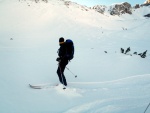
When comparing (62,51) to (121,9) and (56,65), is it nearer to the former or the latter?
(56,65)

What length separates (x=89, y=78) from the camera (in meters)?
9.70

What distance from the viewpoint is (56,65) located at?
10.4 metres

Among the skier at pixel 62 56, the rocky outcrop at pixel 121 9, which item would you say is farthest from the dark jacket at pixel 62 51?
the rocky outcrop at pixel 121 9

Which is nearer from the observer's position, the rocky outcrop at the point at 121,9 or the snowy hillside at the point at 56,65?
the snowy hillside at the point at 56,65

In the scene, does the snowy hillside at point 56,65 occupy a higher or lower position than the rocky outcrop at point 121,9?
lower

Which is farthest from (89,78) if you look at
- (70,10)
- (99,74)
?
(70,10)

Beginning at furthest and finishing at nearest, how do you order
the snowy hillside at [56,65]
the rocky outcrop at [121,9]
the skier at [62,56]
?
1. the rocky outcrop at [121,9]
2. the skier at [62,56]
3. the snowy hillside at [56,65]

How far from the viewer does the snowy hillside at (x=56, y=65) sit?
5.88m

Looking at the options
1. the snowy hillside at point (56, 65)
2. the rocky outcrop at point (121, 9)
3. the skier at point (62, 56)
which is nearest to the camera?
the snowy hillside at point (56, 65)

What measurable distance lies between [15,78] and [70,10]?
20659 mm

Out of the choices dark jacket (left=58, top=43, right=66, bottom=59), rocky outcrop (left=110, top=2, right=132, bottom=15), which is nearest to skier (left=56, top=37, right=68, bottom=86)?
dark jacket (left=58, top=43, right=66, bottom=59)

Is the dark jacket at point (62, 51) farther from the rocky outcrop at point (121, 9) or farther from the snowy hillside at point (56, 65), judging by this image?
the rocky outcrop at point (121, 9)

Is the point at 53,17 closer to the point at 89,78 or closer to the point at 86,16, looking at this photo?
the point at 86,16

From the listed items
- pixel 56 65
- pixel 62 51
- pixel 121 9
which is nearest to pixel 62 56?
pixel 62 51
